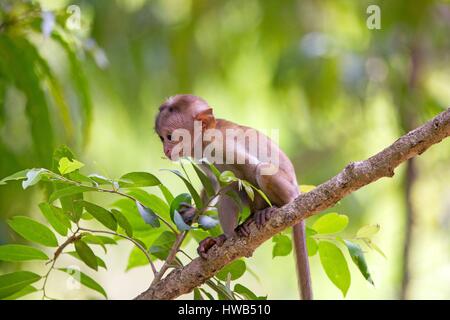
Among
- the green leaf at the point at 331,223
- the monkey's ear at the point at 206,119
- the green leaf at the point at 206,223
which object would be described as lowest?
the green leaf at the point at 206,223

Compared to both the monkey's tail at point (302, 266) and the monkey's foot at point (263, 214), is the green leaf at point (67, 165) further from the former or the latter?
the monkey's tail at point (302, 266)

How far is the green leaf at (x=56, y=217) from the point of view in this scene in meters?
1.79

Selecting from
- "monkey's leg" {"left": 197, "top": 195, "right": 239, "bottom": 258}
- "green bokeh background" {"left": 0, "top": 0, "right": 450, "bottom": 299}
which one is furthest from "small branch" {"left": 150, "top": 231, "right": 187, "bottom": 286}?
"green bokeh background" {"left": 0, "top": 0, "right": 450, "bottom": 299}

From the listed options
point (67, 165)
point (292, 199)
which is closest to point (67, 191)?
point (67, 165)

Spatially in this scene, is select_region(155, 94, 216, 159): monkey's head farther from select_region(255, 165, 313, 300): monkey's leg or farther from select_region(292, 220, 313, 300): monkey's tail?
select_region(292, 220, 313, 300): monkey's tail

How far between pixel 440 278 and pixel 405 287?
3.49 ft

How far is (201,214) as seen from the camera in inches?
77.0

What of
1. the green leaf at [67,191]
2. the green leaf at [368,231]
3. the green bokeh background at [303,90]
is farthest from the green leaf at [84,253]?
the green bokeh background at [303,90]

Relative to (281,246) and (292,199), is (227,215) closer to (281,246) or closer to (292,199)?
(292,199)

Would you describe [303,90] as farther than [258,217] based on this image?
Yes

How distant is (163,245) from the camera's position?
1.98 metres

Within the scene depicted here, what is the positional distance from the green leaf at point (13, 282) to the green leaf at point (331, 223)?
81 cm

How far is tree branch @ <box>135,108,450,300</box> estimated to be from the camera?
1655 mm

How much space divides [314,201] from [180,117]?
1.17m
